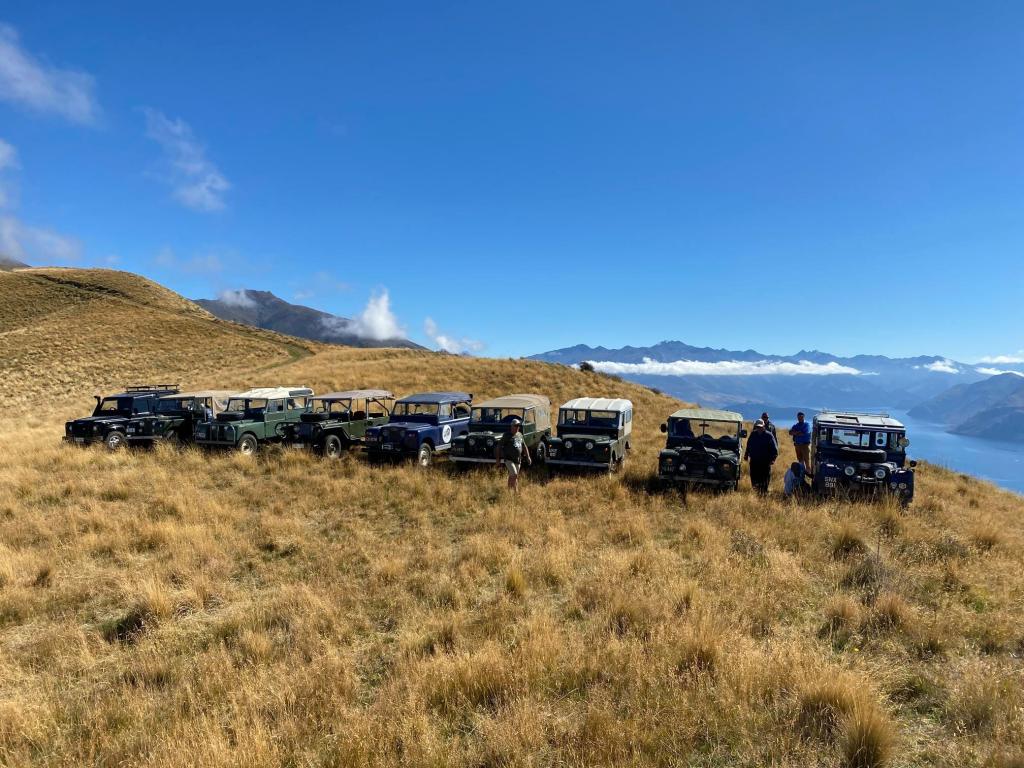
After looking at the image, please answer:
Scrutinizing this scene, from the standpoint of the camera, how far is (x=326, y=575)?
22.6 feet

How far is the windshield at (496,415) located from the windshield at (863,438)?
765 centimetres

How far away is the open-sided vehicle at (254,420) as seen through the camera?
14906 millimetres

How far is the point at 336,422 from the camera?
15438 mm

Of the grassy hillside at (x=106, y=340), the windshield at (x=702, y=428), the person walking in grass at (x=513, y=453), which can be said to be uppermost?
the grassy hillside at (x=106, y=340)

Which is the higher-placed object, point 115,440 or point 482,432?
point 482,432

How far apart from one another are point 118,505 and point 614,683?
35.7ft

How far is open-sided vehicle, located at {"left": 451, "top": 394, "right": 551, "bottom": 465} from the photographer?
1290cm

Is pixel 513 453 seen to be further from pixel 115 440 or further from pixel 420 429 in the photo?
pixel 115 440

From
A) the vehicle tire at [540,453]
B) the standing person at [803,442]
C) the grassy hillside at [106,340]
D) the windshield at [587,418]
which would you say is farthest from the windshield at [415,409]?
the grassy hillside at [106,340]

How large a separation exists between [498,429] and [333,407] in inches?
249

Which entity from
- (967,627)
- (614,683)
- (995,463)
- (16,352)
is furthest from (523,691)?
(995,463)

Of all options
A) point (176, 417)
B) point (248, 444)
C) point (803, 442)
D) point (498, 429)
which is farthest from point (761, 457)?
point (176, 417)

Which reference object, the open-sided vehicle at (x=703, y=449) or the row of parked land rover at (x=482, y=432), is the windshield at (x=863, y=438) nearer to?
the row of parked land rover at (x=482, y=432)

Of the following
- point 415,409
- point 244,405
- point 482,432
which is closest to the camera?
point 482,432
